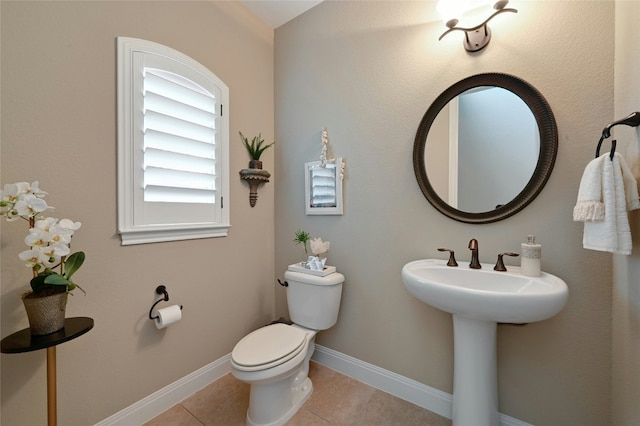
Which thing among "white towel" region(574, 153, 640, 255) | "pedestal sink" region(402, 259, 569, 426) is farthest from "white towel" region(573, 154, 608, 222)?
"pedestal sink" region(402, 259, 569, 426)

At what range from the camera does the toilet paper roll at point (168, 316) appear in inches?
51.9

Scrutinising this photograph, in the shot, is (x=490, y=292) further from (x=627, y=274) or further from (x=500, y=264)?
(x=627, y=274)

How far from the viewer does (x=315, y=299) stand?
1.58 meters

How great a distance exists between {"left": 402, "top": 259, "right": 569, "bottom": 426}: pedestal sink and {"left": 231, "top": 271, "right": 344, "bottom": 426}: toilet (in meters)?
0.65

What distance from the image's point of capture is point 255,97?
195 cm

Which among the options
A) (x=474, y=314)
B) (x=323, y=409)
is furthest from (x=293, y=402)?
(x=474, y=314)

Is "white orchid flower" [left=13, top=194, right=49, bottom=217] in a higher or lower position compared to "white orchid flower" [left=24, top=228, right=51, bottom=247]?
higher

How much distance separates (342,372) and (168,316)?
1.22 meters

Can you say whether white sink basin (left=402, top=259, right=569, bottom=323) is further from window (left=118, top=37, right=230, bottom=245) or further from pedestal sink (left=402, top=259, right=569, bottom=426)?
window (left=118, top=37, right=230, bottom=245)

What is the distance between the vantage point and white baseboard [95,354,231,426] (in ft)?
4.14

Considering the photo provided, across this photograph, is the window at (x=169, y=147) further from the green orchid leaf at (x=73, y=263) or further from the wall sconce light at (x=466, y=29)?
the wall sconce light at (x=466, y=29)

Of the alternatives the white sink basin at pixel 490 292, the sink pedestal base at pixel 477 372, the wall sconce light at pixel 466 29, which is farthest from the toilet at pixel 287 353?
the wall sconce light at pixel 466 29

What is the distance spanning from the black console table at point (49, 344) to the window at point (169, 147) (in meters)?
0.45

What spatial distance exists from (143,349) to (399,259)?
1569 millimetres
